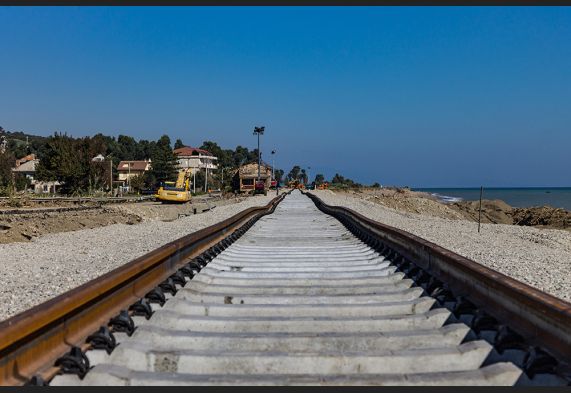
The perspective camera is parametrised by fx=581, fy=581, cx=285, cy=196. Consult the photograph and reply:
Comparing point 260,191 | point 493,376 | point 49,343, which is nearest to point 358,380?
point 493,376

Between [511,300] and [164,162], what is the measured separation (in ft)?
336

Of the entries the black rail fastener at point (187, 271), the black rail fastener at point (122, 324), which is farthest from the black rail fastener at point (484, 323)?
the black rail fastener at point (187, 271)

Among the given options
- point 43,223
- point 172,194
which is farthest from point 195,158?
point 43,223

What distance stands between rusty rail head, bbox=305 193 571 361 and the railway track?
10 mm

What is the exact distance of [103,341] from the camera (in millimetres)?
3402

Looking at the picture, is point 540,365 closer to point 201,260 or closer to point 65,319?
point 65,319

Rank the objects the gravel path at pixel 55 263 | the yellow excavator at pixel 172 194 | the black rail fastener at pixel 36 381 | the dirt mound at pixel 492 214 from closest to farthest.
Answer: the black rail fastener at pixel 36 381
the gravel path at pixel 55 263
the yellow excavator at pixel 172 194
the dirt mound at pixel 492 214

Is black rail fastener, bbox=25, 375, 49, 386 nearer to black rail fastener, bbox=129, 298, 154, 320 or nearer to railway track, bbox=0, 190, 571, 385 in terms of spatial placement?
railway track, bbox=0, 190, 571, 385

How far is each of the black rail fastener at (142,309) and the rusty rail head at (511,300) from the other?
7.95 feet

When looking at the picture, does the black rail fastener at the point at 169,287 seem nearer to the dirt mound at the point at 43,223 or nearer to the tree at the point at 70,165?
the dirt mound at the point at 43,223

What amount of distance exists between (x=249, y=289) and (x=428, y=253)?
6.63ft

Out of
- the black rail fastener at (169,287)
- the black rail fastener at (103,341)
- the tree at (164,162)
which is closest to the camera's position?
the black rail fastener at (103,341)

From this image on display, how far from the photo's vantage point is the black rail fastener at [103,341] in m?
3.39

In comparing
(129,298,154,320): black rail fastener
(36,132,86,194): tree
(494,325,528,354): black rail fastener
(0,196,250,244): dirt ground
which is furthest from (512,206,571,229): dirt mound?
(36,132,86,194): tree
